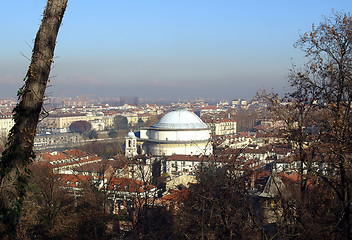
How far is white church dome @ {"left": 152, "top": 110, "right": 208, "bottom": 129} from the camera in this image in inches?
1224

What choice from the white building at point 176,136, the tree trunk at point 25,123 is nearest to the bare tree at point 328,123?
the tree trunk at point 25,123

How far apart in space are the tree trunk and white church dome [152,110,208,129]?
91.1ft

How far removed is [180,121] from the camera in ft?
104

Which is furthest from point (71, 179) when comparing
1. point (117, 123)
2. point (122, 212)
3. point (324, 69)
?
point (117, 123)

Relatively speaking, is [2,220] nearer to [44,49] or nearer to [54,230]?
[44,49]

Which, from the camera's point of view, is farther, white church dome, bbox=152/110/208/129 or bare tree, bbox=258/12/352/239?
white church dome, bbox=152/110/208/129

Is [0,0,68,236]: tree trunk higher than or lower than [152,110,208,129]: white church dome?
higher

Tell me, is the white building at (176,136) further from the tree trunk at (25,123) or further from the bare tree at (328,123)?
the tree trunk at (25,123)

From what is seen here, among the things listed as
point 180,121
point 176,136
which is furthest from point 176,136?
point 180,121

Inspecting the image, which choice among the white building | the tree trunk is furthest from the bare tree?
the white building

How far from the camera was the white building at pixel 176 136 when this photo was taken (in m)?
29.8

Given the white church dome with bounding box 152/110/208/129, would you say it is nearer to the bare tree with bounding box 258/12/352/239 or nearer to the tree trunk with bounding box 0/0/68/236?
the bare tree with bounding box 258/12/352/239

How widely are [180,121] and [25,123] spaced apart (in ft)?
93.6

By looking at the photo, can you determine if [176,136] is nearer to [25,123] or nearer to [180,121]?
[180,121]
